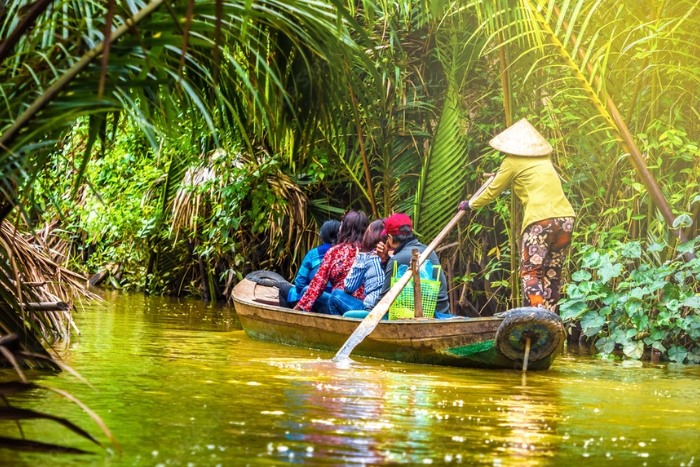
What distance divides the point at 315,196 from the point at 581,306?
16.3 ft

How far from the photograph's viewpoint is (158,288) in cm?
1627

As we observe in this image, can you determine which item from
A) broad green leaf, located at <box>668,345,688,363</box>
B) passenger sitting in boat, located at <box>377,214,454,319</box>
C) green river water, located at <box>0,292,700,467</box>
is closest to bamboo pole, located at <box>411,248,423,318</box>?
passenger sitting in boat, located at <box>377,214,454,319</box>

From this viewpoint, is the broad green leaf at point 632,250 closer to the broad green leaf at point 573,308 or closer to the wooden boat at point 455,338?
the broad green leaf at point 573,308

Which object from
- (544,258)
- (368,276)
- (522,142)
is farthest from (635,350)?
(368,276)

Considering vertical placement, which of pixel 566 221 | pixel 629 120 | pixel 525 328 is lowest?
pixel 525 328

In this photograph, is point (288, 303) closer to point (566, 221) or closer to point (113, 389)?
point (566, 221)

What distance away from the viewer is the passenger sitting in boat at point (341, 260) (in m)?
8.75

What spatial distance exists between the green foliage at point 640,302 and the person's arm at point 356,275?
176 centimetres

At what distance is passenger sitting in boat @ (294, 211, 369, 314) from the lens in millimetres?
8750

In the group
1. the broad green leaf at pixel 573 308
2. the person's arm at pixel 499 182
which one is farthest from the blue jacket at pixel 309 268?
the broad green leaf at pixel 573 308

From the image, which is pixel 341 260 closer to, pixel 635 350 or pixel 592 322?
pixel 592 322

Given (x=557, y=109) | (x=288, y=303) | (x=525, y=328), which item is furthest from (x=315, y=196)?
(x=525, y=328)

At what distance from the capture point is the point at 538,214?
8234 millimetres

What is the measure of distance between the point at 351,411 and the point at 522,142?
413 cm
